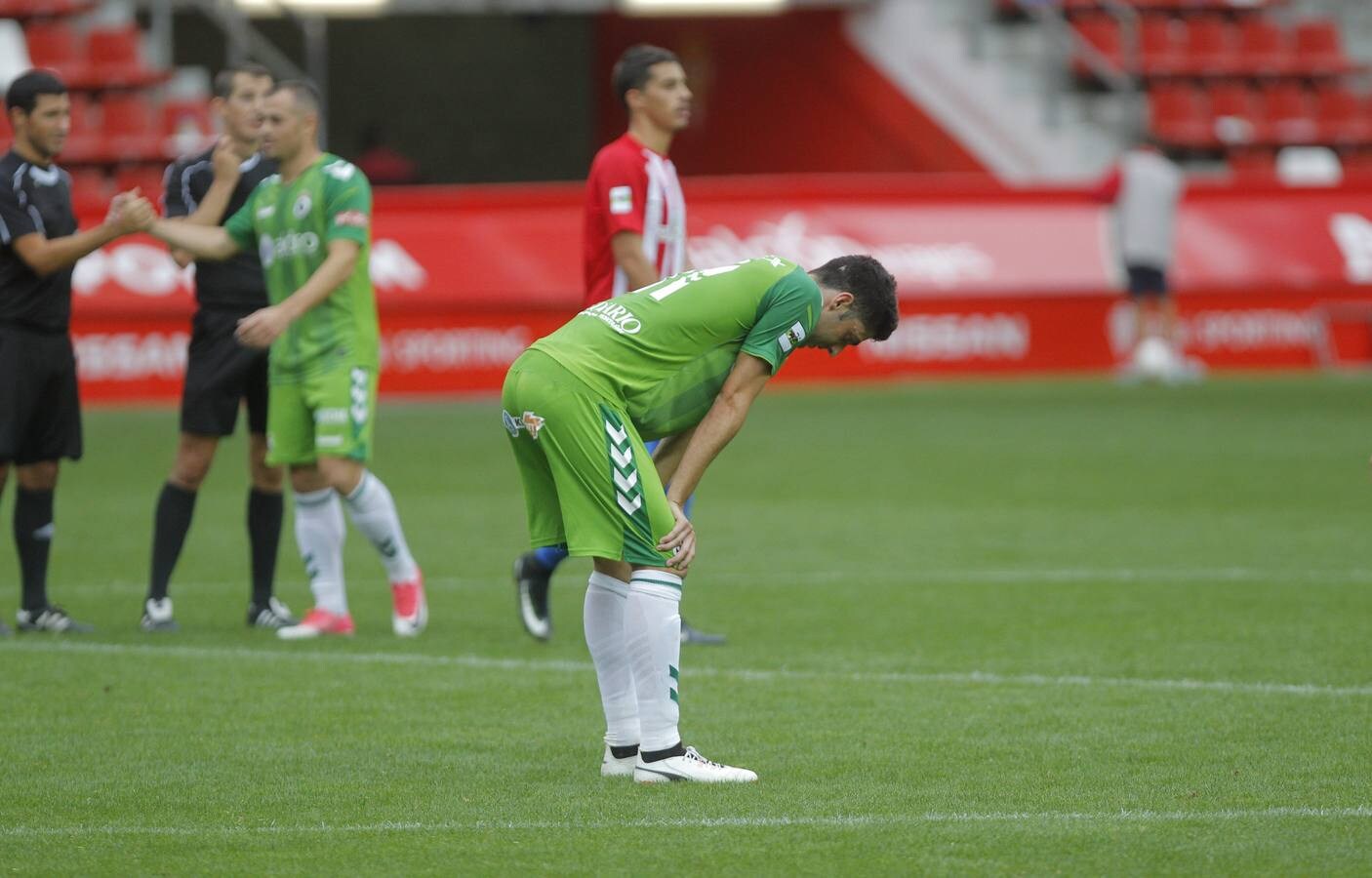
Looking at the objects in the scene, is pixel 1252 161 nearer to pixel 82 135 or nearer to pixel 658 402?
pixel 82 135

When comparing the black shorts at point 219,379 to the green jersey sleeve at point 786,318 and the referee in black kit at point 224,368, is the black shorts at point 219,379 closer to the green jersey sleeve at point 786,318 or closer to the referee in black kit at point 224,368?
the referee in black kit at point 224,368

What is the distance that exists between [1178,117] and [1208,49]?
1.51m

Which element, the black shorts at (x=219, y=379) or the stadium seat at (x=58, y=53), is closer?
the black shorts at (x=219, y=379)

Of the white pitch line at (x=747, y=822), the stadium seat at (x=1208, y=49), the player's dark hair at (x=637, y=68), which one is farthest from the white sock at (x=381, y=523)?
the stadium seat at (x=1208, y=49)

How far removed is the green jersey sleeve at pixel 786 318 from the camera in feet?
18.6

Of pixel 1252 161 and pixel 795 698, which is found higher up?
pixel 1252 161

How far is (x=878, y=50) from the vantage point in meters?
28.9

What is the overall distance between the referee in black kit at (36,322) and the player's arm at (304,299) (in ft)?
3.01

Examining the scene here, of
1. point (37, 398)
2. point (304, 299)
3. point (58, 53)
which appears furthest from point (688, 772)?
point (58, 53)

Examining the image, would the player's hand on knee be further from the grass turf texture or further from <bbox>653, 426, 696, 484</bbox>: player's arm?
the grass turf texture

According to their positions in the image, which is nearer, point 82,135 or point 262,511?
point 262,511

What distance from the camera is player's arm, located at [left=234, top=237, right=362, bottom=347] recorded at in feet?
24.9

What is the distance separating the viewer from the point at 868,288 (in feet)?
18.8

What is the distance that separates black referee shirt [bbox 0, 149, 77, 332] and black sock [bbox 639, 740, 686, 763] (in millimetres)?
3884
